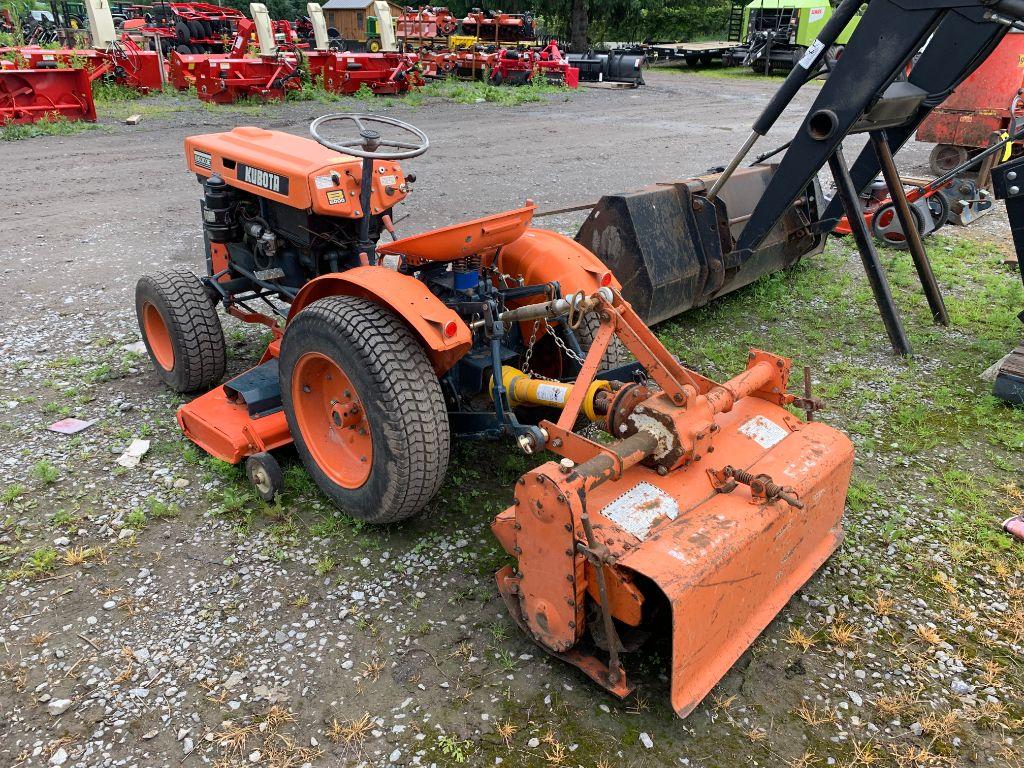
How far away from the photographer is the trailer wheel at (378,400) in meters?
2.74

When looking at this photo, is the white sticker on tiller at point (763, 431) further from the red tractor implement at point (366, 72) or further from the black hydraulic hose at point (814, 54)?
the red tractor implement at point (366, 72)

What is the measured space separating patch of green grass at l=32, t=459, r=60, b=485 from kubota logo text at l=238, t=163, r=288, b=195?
165cm

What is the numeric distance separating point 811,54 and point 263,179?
3.13 m

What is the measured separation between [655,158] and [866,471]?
8095mm

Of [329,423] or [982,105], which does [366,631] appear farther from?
[982,105]

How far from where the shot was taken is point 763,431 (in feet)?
9.48

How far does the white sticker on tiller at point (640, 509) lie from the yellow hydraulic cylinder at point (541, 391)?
0.45 metres

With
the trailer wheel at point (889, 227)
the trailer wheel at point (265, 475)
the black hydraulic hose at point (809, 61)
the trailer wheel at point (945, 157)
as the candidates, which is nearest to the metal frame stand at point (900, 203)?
the black hydraulic hose at point (809, 61)

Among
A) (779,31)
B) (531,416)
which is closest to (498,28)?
(779,31)

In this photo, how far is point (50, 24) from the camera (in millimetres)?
23625

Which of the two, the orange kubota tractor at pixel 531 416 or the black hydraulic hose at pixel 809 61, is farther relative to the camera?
the black hydraulic hose at pixel 809 61

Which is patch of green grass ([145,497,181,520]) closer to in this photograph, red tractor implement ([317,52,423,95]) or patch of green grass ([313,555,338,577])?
patch of green grass ([313,555,338,577])

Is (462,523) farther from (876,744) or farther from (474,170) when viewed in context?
(474,170)

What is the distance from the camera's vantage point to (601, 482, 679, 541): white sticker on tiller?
7.95 ft
